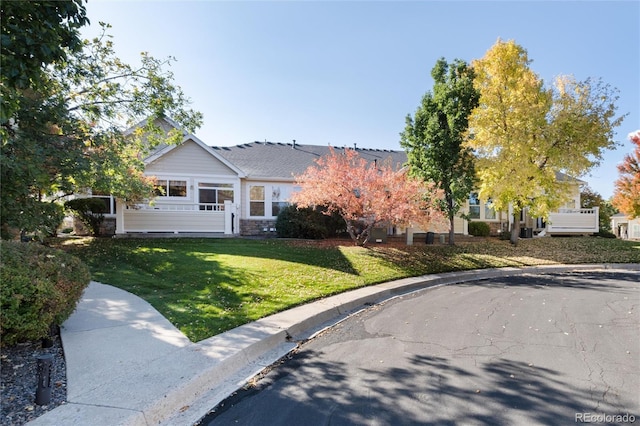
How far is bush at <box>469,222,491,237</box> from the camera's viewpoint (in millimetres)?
21875

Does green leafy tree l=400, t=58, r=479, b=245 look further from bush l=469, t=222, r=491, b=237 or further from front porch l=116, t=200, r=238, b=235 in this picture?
front porch l=116, t=200, r=238, b=235

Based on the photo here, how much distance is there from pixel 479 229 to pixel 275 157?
12717mm

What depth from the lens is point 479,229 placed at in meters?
21.9

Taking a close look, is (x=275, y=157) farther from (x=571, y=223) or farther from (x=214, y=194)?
A: (x=571, y=223)

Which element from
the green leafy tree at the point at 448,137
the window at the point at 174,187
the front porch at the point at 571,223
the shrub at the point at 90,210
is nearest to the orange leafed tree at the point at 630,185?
the front porch at the point at 571,223

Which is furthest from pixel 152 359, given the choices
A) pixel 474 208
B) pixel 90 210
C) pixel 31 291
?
pixel 474 208

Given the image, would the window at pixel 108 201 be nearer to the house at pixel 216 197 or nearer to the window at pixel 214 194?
the house at pixel 216 197

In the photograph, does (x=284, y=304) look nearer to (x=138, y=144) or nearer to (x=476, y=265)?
(x=138, y=144)

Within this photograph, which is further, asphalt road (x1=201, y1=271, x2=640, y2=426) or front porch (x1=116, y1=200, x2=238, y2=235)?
front porch (x1=116, y1=200, x2=238, y2=235)

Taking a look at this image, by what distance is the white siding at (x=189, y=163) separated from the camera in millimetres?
18469

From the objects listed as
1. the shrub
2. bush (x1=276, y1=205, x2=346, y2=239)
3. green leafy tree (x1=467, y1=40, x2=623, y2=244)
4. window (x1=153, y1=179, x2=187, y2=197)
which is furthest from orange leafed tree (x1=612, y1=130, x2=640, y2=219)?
the shrub

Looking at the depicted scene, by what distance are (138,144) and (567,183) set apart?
1792cm

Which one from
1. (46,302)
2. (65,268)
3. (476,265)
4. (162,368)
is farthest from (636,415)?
(476,265)

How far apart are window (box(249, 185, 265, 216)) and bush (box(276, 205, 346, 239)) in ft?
6.79
